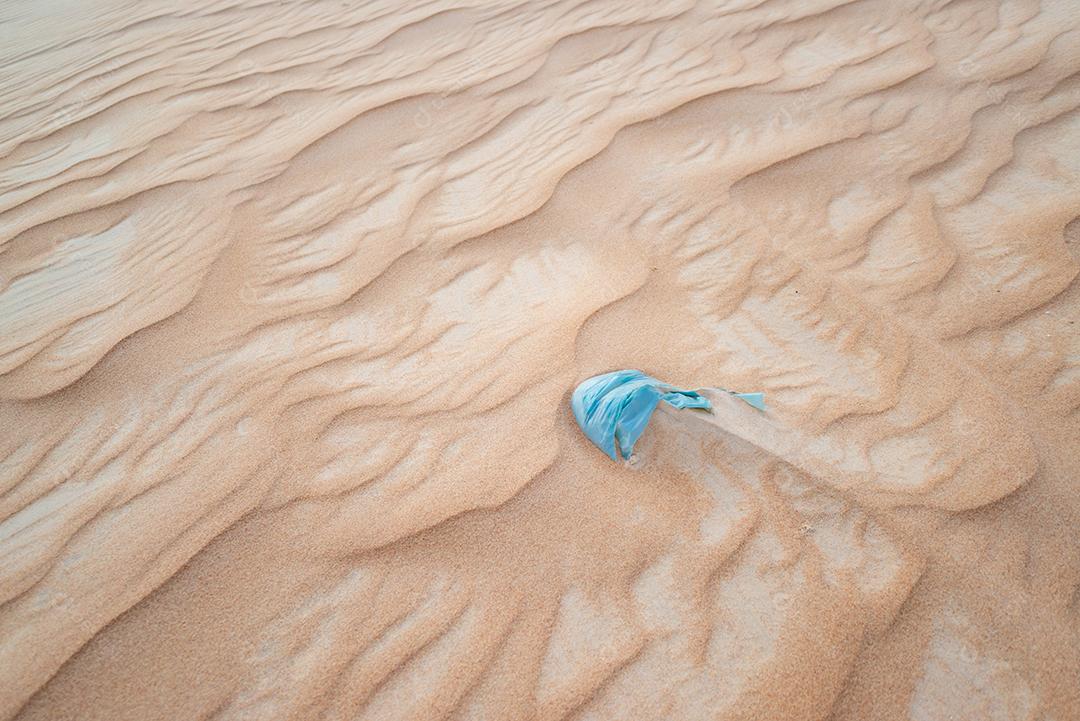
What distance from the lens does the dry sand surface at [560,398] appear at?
1.08m

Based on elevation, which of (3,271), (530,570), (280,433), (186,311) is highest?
(3,271)

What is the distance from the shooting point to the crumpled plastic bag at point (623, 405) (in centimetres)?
134

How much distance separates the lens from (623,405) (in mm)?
1349

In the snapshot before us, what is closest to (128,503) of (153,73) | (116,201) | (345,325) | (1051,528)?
(345,325)

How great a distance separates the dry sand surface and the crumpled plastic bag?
0.03 m

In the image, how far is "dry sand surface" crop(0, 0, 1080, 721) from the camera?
1.08 m

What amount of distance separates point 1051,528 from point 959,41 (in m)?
2.41

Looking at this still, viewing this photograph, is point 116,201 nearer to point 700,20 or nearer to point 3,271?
point 3,271

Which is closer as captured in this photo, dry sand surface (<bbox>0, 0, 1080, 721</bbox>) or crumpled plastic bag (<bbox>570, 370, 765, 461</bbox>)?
dry sand surface (<bbox>0, 0, 1080, 721</bbox>)

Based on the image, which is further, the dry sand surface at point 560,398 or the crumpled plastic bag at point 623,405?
the crumpled plastic bag at point 623,405

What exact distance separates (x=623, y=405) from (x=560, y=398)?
6.7 inches

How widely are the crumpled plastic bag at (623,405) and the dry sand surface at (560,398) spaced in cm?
3

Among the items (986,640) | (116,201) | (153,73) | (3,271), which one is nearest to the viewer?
(986,640)

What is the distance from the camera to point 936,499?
125 centimetres
